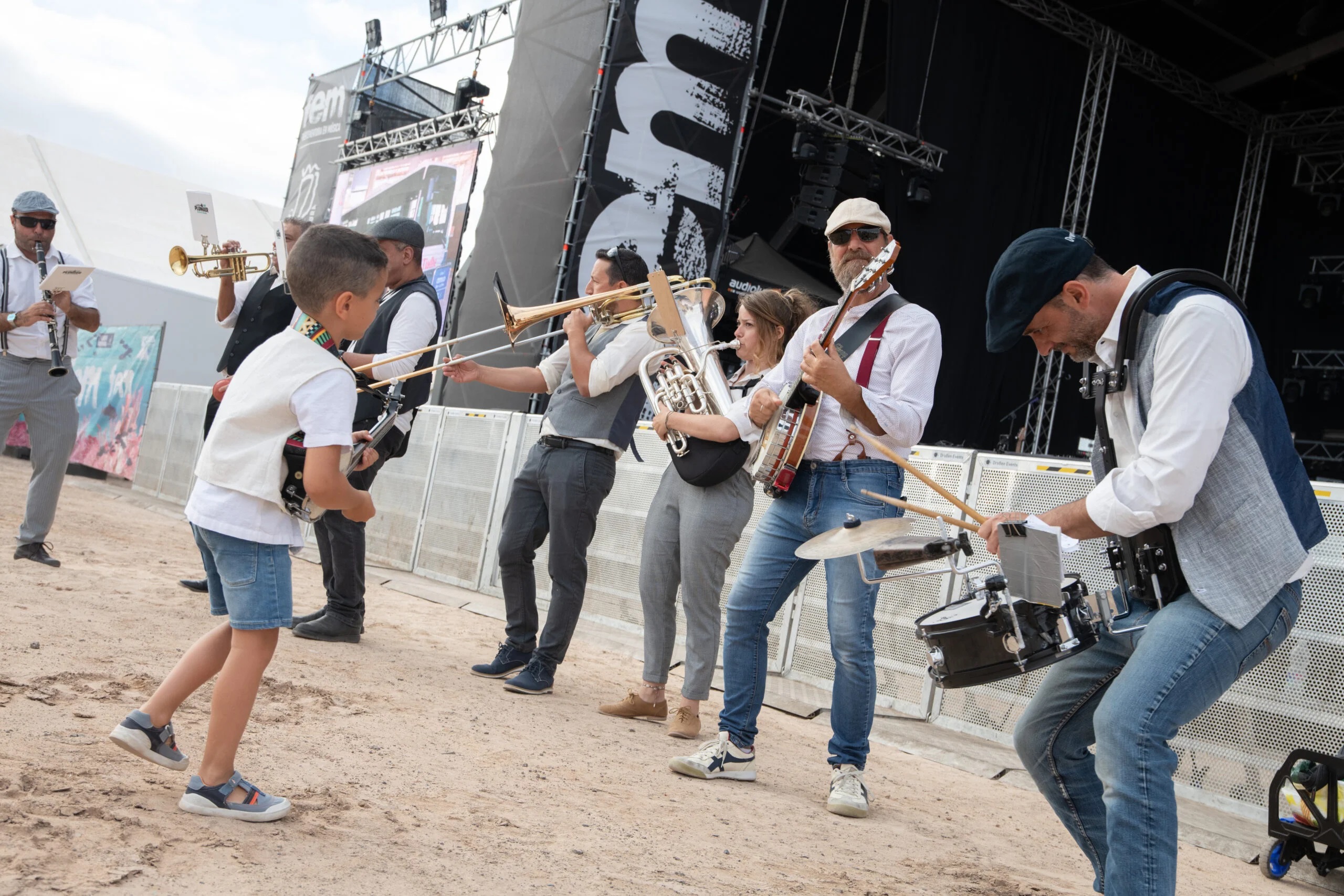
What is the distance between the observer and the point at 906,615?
5.53 m

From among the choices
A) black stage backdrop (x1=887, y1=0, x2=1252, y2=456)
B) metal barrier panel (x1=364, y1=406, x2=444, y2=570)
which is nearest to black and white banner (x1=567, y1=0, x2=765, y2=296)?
metal barrier panel (x1=364, y1=406, x2=444, y2=570)

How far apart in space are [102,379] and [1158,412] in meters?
15.3

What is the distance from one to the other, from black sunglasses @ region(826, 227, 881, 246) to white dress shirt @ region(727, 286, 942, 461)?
0.71ft

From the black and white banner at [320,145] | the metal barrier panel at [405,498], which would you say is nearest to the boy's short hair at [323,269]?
the metal barrier panel at [405,498]

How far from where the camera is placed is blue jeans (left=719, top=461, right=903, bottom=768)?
11.7 ft

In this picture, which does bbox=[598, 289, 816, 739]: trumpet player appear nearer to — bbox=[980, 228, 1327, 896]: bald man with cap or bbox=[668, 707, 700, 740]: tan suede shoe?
bbox=[668, 707, 700, 740]: tan suede shoe

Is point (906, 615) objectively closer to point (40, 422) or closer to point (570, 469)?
point (570, 469)

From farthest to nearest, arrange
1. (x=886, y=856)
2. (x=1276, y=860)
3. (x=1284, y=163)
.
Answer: (x=1284, y=163) < (x=1276, y=860) < (x=886, y=856)

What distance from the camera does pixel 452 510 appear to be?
8531mm

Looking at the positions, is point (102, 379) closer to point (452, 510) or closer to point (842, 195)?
point (452, 510)

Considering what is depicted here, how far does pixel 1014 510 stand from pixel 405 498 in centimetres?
562

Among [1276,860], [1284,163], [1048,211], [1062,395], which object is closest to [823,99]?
[1048,211]

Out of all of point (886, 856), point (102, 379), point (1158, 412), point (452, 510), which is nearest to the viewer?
point (1158, 412)

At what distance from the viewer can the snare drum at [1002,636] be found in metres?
2.39
